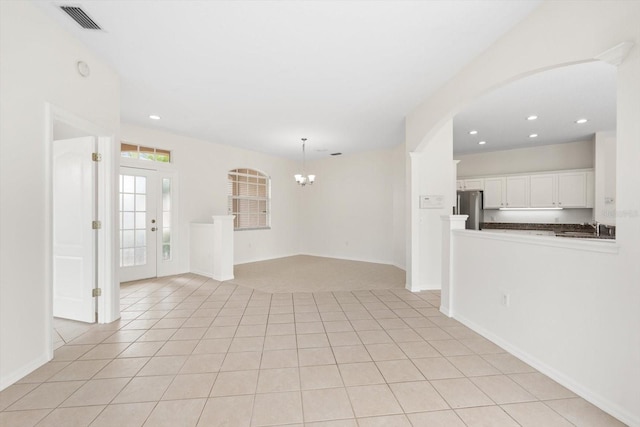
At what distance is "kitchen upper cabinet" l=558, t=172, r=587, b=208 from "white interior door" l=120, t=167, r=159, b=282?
334 inches

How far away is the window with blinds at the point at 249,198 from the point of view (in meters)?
6.90

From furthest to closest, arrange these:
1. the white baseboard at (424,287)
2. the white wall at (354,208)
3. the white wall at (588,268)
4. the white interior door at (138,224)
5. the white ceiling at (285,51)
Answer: the white wall at (354,208), the white interior door at (138,224), the white baseboard at (424,287), the white ceiling at (285,51), the white wall at (588,268)

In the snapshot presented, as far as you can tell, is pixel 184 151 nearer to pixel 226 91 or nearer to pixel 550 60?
pixel 226 91

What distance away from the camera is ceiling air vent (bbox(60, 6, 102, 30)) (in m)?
2.21

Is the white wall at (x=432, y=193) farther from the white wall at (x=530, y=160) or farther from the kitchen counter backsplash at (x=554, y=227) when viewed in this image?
the white wall at (x=530, y=160)

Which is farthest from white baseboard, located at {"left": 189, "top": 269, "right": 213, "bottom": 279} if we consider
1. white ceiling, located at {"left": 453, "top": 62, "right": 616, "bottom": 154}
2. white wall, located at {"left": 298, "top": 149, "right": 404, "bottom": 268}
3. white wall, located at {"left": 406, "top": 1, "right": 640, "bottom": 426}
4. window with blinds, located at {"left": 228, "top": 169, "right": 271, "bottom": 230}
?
white ceiling, located at {"left": 453, "top": 62, "right": 616, "bottom": 154}

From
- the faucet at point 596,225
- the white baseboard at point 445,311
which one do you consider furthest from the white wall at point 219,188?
the faucet at point 596,225

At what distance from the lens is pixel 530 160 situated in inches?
253

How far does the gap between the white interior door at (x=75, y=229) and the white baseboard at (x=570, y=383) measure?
4.36 meters

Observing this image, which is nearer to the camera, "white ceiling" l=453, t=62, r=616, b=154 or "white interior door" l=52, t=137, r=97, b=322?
"white interior door" l=52, t=137, r=97, b=322

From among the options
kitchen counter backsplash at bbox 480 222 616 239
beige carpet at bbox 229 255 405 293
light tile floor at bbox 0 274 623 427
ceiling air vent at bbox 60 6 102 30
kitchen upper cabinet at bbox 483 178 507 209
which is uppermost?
ceiling air vent at bbox 60 6 102 30

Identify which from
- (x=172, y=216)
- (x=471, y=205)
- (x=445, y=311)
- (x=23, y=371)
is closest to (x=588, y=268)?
(x=445, y=311)

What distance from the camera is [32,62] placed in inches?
85.9

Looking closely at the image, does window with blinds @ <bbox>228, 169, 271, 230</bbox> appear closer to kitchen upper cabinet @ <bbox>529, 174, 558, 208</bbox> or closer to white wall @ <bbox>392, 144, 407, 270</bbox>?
white wall @ <bbox>392, 144, 407, 270</bbox>
